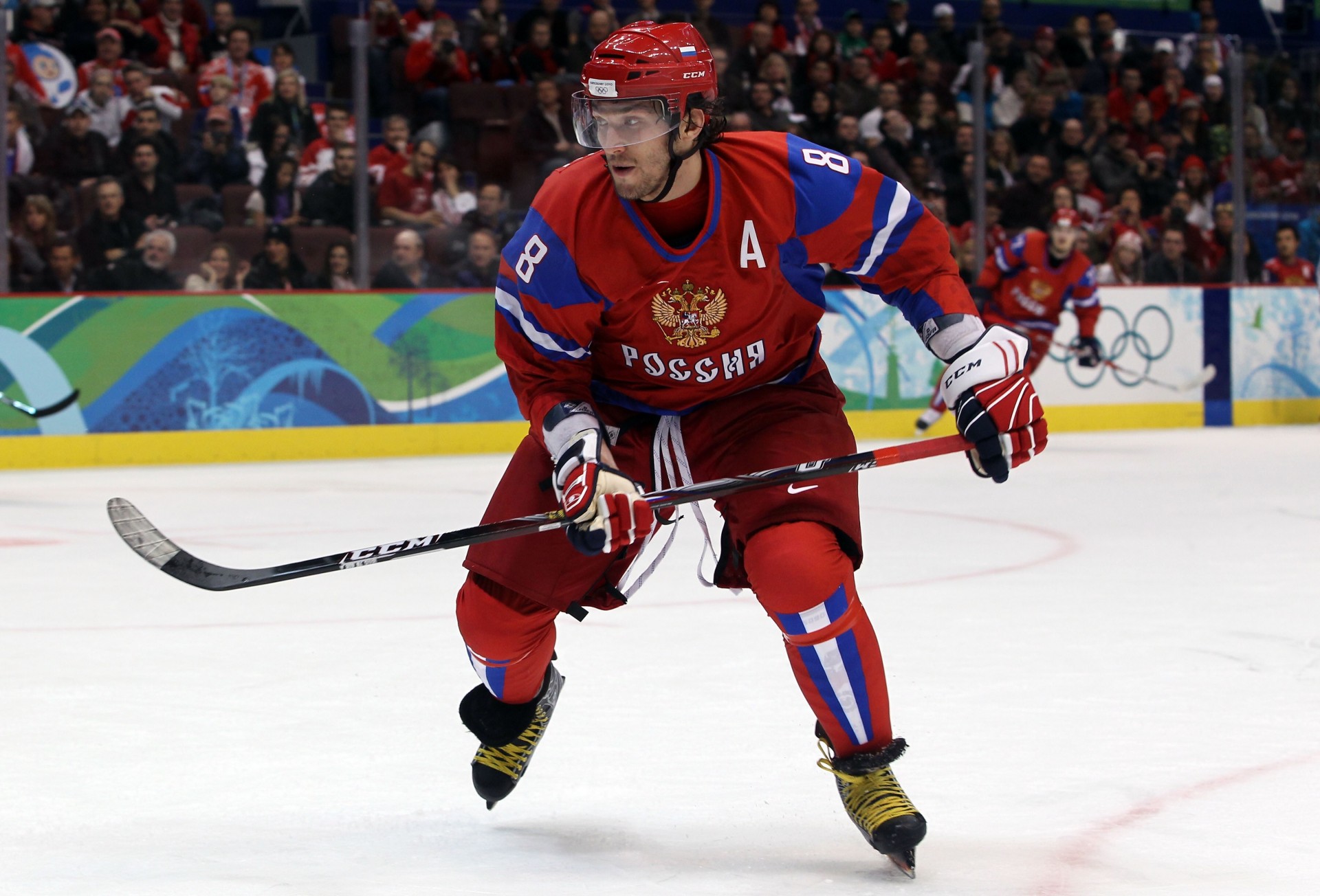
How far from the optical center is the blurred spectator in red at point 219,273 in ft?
25.3

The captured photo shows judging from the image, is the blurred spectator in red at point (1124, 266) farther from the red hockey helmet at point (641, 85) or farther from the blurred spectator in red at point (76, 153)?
the red hockey helmet at point (641, 85)

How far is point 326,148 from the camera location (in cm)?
792

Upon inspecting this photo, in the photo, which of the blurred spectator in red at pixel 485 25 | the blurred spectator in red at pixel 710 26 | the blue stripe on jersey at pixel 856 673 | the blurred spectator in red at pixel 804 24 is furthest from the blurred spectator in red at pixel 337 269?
the blue stripe on jersey at pixel 856 673

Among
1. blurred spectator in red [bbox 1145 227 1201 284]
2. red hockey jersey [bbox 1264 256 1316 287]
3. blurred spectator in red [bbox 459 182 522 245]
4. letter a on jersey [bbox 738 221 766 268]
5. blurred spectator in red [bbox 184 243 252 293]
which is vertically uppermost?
letter a on jersey [bbox 738 221 766 268]

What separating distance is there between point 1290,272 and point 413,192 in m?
5.43

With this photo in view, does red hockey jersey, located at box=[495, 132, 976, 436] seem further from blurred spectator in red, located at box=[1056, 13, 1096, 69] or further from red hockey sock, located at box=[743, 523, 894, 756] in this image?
blurred spectator in red, located at box=[1056, 13, 1096, 69]

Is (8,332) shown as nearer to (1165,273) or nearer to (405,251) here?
(405,251)

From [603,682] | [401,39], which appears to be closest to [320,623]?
[603,682]

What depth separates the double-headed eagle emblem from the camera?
218cm

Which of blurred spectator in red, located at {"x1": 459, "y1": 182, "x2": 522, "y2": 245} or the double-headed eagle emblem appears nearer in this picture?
the double-headed eagle emblem

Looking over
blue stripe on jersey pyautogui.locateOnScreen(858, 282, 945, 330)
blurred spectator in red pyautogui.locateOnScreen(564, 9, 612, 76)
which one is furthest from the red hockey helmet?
blurred spectator in red pyautogui.locateOnScreen(564, 9, 612, 76)

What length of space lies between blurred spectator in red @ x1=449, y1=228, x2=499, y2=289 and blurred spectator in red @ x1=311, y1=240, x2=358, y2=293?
1.72ft

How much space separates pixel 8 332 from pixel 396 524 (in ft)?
9.56

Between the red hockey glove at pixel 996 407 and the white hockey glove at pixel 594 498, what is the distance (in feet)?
1.41
